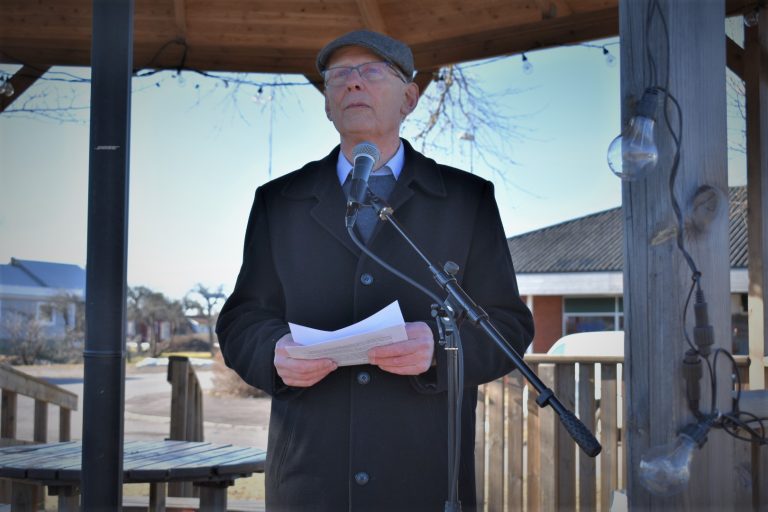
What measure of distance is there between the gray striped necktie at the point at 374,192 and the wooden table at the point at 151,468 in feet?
6.22

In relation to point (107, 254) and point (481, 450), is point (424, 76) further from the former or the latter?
point (107, 254)

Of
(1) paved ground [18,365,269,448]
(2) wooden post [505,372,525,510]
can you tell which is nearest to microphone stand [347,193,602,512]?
(2) wooden post [505,372,525,510]

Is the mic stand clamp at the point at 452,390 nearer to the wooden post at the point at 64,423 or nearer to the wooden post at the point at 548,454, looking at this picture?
the wooden post at the point at 548,454

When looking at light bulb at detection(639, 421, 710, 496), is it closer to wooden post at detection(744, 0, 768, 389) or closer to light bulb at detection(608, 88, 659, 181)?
light bulb at detection(608, 88, 659, 181)

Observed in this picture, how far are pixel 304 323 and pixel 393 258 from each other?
0.29 metres

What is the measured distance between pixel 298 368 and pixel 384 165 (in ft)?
2.13

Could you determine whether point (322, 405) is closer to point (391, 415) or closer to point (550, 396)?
point (391, 415)

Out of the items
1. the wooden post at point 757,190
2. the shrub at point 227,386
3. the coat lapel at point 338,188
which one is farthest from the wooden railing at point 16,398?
the shrub at point 227,386

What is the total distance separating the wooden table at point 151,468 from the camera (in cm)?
339

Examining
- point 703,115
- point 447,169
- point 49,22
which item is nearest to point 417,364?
point 447,169

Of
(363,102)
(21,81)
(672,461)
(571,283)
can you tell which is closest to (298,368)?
(363,102)

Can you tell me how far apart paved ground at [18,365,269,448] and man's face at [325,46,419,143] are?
20.3 ft

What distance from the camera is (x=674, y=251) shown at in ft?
4.80

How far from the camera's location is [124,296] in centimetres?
200
